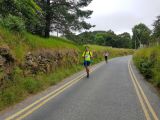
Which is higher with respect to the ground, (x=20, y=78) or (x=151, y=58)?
(x=151, y=58)

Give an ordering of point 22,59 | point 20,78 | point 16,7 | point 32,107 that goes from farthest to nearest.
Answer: point 16,7
point 22,59
point 20,78
point 32,107

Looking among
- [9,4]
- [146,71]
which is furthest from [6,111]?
[146,71]

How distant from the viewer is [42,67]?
15453mm

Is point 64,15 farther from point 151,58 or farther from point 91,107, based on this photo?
point 91,107

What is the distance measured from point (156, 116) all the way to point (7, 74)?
5.63 metres

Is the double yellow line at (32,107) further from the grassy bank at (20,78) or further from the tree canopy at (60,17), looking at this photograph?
the tree canopy at (60,17)

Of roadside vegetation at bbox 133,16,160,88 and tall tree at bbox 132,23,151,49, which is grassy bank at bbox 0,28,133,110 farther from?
tall tree at bbox 132,23,151,49

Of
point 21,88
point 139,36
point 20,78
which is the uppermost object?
point 139,36

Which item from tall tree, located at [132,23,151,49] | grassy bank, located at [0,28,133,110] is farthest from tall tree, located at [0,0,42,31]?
tall tree, located at [132,23,151,49]

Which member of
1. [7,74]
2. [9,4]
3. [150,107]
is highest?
[9,4]

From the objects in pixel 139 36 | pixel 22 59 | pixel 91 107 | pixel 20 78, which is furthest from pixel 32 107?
pixel 139 36

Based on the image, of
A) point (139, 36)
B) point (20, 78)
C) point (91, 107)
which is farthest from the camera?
point (139, 36)

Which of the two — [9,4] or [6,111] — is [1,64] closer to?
[6,111]

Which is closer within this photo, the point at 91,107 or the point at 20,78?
the point at 91,107
